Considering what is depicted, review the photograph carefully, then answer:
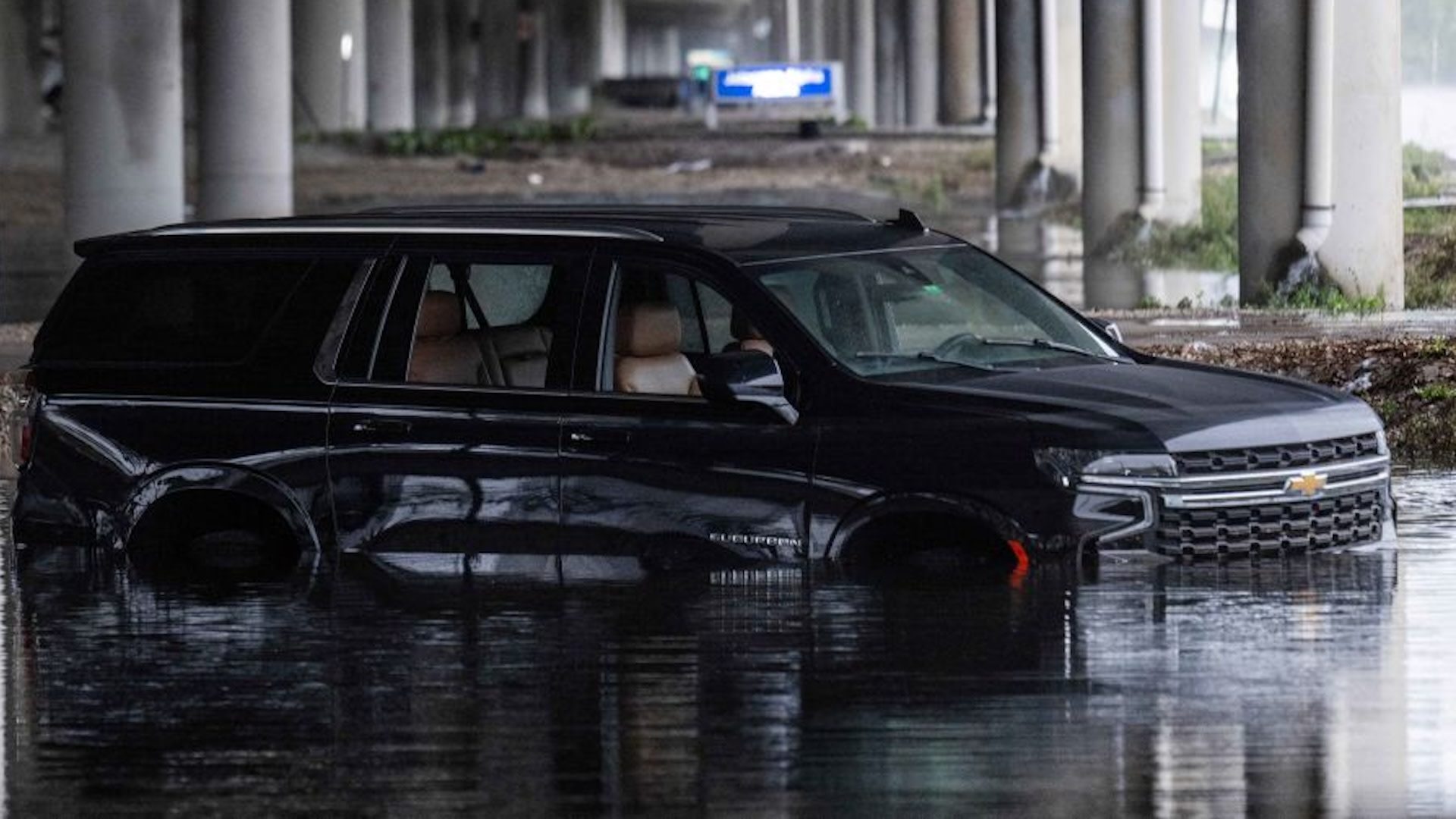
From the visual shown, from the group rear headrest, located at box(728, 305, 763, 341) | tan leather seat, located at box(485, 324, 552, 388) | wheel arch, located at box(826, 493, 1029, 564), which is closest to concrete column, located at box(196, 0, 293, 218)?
tan leather seat, located at box(485, 324, 552, 388)

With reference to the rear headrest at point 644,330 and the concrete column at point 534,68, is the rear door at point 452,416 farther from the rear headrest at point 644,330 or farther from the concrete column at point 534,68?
the concrete column at point 534,68

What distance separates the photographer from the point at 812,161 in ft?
223

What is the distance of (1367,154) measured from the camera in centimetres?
2688

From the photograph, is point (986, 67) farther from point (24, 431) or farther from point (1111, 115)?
point (24, 431)

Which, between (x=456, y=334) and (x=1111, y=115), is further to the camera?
(x=1111, y=115)

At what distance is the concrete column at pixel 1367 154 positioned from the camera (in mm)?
26531

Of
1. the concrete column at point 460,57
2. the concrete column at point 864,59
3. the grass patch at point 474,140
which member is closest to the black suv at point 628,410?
the grass patch at point 474,140

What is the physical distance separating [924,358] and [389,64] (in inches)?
3538

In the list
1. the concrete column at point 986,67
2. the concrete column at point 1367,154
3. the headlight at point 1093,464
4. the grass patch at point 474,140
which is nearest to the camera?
the headlight at point 1093,464

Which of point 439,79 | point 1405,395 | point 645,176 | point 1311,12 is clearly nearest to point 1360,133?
point 1311,12

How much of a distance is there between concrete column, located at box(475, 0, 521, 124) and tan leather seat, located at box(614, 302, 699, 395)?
4800 inches

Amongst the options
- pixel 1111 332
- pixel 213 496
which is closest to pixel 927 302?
pixel 1111 332

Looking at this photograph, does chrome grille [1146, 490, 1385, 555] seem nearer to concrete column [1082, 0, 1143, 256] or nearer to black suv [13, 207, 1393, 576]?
black suv [13, 207, 1393, 576]

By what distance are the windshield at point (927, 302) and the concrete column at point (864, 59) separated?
9916cm
